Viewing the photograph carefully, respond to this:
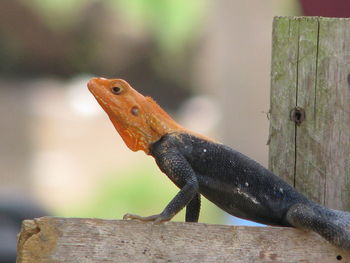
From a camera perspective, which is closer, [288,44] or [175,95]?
[288,44]

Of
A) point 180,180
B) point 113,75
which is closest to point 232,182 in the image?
point 180,180

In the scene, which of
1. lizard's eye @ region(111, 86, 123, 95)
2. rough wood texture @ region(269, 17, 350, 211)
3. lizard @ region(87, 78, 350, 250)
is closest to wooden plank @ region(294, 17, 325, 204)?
rough wood texture @ region(269, 17, 350, 211)

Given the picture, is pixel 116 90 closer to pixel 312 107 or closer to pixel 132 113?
pixel 132 113

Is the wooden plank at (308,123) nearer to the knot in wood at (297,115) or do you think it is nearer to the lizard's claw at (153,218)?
the knot in wood at (297,115)

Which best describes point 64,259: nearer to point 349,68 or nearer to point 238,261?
point 238,261

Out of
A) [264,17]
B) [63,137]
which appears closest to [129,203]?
[264,17]

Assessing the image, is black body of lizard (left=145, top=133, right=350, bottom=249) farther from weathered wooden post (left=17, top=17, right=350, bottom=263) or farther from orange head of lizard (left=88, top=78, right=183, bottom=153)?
weathered wooden post (left=17, top=17, right=350, bottom=263)
